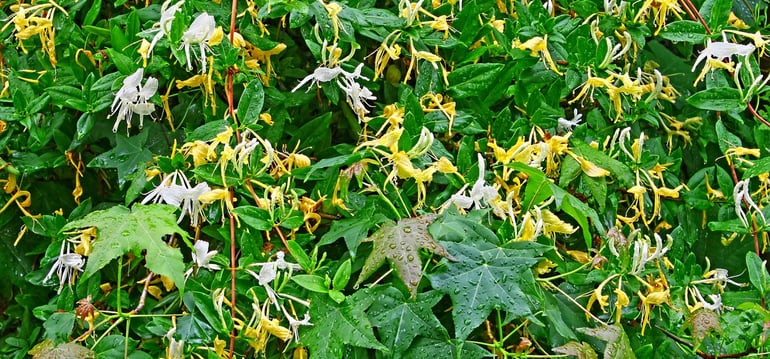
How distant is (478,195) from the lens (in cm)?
99

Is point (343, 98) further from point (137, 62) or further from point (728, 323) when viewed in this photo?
point (728, 323)

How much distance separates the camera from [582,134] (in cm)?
115

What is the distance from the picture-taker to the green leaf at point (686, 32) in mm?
1244

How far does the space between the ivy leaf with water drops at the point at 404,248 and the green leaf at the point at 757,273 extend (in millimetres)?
480

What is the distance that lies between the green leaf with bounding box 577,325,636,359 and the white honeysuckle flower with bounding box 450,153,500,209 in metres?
0.18

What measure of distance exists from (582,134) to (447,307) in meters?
0.33

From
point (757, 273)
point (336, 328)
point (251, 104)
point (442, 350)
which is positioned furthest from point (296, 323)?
point (757, 273)

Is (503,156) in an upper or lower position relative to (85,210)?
upper

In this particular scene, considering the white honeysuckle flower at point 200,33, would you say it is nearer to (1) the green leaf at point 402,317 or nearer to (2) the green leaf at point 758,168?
(1) the green leaf at point 402,317

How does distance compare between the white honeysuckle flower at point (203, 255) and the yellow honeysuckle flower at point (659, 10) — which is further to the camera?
the yellow honeysuckle flower at point (659, 10)

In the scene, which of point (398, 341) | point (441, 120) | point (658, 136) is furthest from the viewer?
point (658, 136)

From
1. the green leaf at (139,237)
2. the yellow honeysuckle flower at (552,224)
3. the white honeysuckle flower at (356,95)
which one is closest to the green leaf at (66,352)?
the green leaf at (139,237)

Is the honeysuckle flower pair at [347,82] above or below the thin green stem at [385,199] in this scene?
above

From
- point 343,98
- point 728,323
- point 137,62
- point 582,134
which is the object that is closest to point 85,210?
point 137,62
